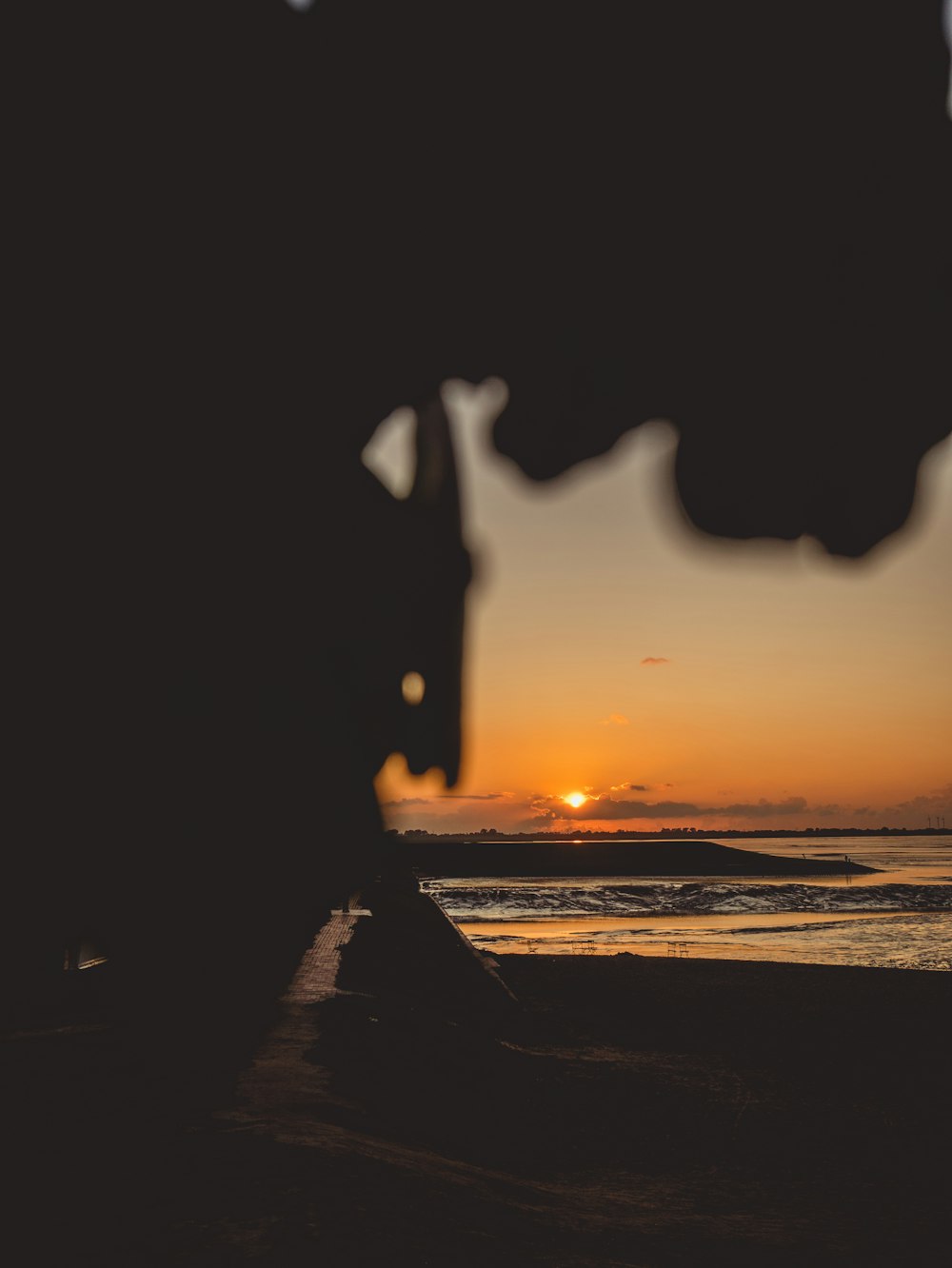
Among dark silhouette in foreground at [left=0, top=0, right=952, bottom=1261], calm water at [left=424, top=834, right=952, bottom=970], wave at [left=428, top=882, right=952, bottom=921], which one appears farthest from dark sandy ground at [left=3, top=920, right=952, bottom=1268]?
wave at [left=428, top=882, right=952, bottom=921]

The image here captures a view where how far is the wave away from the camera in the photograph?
1510 inches

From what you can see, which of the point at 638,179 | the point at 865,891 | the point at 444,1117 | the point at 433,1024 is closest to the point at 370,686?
the point at 638,179

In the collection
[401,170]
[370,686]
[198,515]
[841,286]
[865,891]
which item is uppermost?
[401,170]

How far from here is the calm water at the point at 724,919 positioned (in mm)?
24688

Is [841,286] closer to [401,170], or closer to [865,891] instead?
[401,170]

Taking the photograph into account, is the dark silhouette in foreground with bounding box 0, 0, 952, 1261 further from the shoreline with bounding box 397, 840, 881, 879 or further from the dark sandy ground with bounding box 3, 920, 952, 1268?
the shoreline with bounding box 397, 840, 881, 879

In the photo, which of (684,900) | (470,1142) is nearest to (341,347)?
(470,1142)

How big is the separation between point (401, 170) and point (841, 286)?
352mm

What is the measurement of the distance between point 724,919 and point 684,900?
914 cm

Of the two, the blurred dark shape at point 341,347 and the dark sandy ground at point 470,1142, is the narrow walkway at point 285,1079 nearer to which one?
the dark sandy ground at point 470,1142

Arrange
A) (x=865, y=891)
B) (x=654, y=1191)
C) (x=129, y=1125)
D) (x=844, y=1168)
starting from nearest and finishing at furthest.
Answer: (x=129, y=1125) < (x=654, y=1191) < (x=844, y=1168) < (x=865, y=891)

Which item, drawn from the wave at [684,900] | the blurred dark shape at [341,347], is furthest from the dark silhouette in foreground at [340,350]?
the wave at [684,900]

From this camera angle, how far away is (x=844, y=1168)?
24.8ft

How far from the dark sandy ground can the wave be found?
24.4 meters
